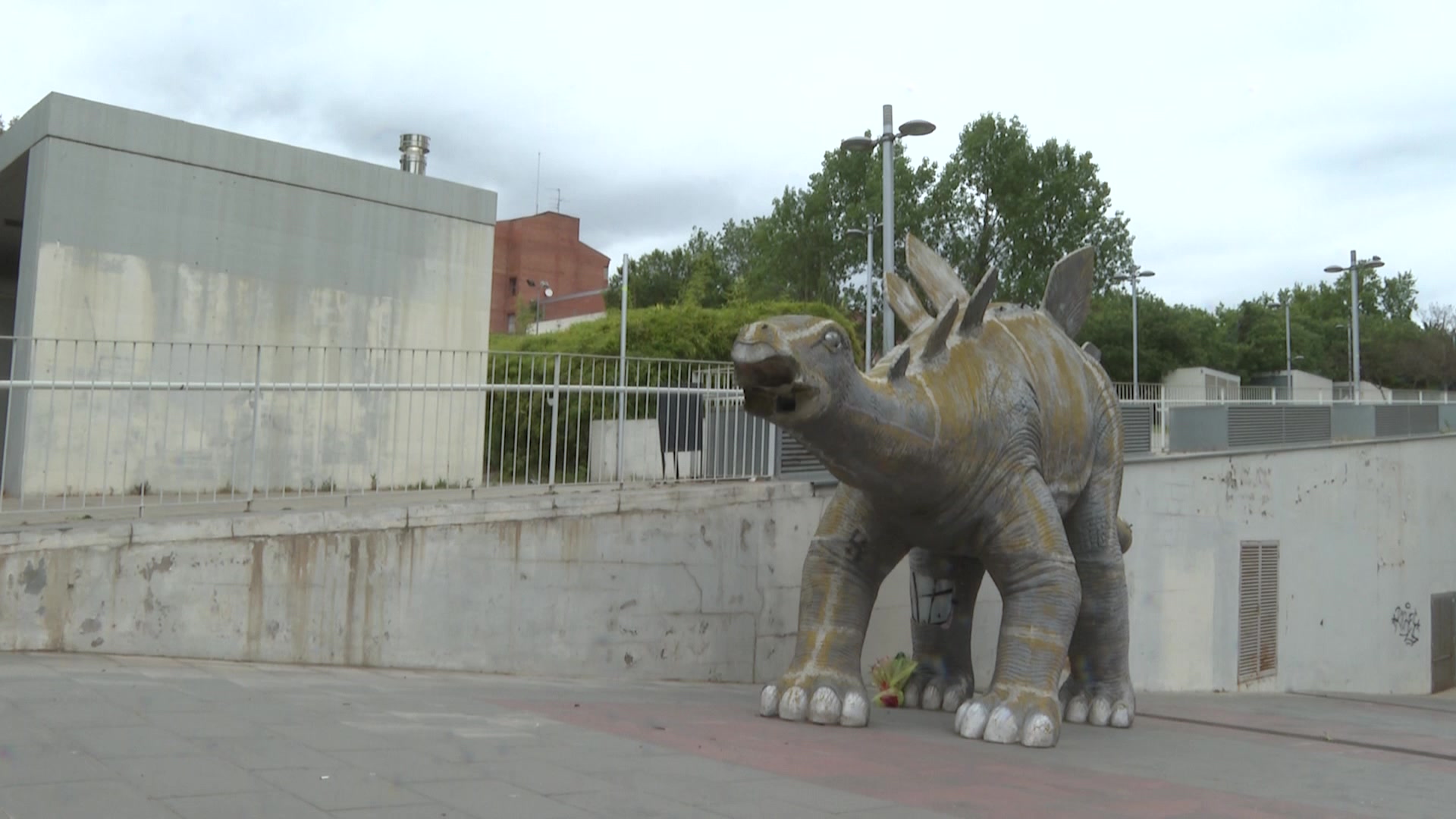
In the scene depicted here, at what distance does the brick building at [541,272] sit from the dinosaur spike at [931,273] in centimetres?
3896

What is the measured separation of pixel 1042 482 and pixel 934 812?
304cm

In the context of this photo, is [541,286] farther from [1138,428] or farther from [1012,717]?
[1012,717]

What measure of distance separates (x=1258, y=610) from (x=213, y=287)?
1299 centimetres

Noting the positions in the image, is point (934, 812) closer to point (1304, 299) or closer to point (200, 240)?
point (200, 240)

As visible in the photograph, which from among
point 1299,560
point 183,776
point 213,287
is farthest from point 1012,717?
point 1299,560

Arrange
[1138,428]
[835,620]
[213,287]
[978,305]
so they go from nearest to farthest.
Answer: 1. [978,305]
2. [835,620]
3. [213,287]
4. [1138,428]

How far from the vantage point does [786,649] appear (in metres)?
10.2

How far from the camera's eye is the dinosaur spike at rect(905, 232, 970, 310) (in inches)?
335

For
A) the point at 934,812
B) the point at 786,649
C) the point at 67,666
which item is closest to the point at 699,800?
the point at 934,812

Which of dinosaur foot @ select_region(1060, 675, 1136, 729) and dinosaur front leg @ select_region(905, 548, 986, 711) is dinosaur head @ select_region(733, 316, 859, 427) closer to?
dinosaur front leg @ select_region(905, 548, 986, 711)

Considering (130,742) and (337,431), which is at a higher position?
(337,431)

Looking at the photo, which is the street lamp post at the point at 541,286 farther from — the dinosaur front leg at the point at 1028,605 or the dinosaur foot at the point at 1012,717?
the dinosaur foot at the point at 1012,717

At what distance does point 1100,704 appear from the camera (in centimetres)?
825

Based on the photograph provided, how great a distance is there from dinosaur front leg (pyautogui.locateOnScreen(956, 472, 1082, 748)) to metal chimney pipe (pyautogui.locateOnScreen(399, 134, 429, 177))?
38.7ft
